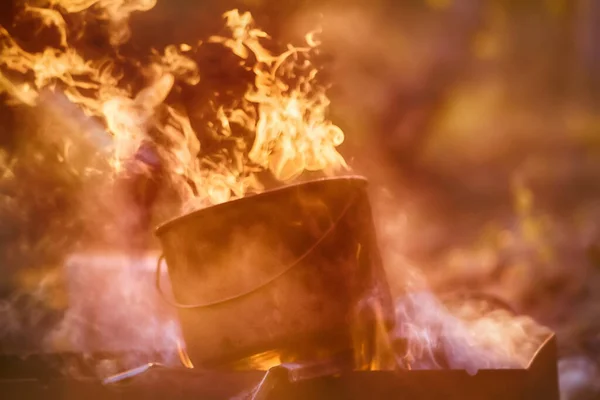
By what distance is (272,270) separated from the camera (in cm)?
178

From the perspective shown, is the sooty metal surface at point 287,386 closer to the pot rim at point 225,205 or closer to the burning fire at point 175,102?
the pot rim at point 225,205

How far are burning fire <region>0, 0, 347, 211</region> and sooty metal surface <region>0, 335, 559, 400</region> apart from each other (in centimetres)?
98

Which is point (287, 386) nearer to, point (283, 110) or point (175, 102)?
point (283, 110)

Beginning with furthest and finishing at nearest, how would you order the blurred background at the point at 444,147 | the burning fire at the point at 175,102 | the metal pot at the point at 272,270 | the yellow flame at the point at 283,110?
the blurred background at the point at 444,147 → the burning fire at the point at 175,102 → the yellow flame at the point at 283,110 → the metal pot at the point at 272,270

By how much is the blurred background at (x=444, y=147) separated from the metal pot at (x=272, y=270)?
959 mm

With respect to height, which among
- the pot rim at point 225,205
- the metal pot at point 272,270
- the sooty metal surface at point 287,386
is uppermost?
the pot rim at point 225,205

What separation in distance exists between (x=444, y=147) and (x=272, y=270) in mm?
1394

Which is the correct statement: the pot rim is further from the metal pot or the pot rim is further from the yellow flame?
the yellow flame

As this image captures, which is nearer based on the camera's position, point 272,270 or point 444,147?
point 272,270

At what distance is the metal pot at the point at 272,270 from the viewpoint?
1772mm

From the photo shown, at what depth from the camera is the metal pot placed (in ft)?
5.82

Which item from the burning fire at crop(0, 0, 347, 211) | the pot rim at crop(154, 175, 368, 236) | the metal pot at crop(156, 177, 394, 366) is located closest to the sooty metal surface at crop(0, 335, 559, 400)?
the metal pot at crop(156, 177, 394, 366)

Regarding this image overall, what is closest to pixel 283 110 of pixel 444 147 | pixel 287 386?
pixel 444 147

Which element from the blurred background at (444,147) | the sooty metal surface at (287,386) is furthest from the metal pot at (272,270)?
the blurred background at (444,147)
